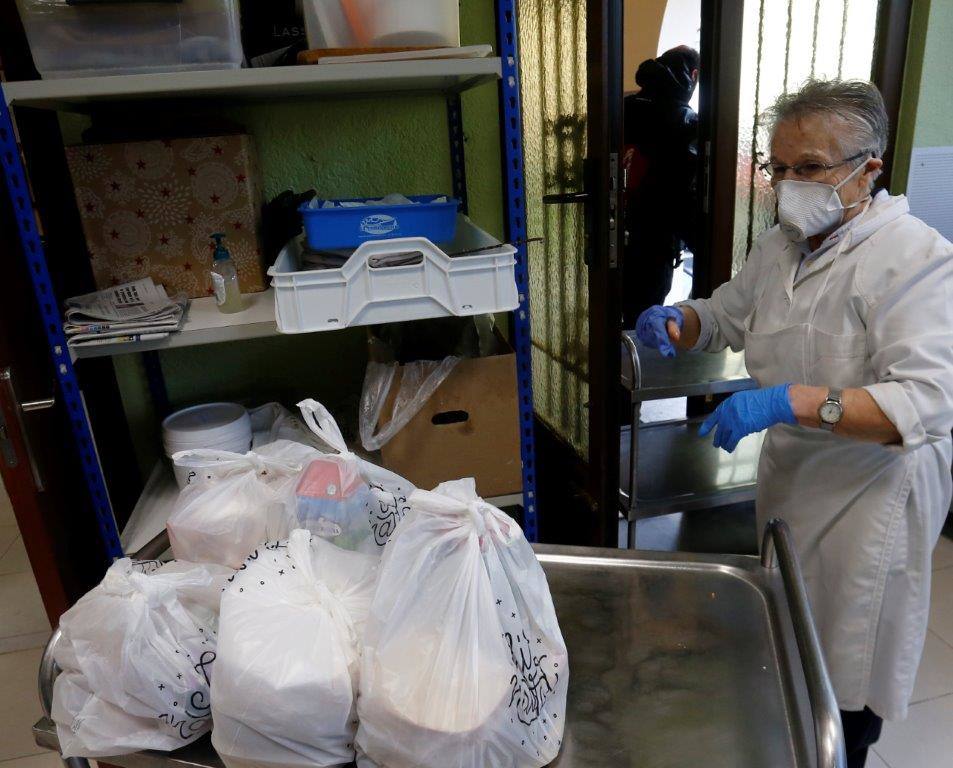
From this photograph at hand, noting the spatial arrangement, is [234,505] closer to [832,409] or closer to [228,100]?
[832,409]

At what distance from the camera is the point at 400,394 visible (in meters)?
1.39

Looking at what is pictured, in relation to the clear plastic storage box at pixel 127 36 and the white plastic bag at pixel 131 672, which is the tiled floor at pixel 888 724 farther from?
the clear plastic storage box at pixel 127 36

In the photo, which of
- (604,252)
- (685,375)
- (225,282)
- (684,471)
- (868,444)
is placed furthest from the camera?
(684,471)

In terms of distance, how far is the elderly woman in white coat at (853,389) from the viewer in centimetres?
106

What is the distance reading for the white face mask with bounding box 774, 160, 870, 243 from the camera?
1.15 metres

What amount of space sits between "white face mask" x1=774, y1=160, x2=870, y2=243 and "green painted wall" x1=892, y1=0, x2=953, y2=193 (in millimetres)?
1610

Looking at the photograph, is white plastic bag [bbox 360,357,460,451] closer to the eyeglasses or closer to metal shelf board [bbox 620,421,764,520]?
the eyeglasses

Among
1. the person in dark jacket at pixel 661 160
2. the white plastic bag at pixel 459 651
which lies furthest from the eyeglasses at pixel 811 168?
the person in dark jacket at pixel 661 160

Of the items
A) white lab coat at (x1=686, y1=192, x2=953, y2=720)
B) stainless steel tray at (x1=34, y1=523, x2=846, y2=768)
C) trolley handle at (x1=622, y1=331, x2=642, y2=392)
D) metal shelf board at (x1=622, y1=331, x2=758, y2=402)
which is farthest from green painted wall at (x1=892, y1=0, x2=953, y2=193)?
stainless steel tray at (x1=34, y1=523, x2=846, y2=768)

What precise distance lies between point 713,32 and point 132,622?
2334mm

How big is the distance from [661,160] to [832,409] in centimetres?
208

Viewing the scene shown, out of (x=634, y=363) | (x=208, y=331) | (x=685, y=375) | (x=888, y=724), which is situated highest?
(x=208, y=331)

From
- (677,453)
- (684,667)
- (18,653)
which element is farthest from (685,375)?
(18,653)

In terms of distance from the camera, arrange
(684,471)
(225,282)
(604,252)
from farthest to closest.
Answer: (684,471)
(604,252)
(225,282)
